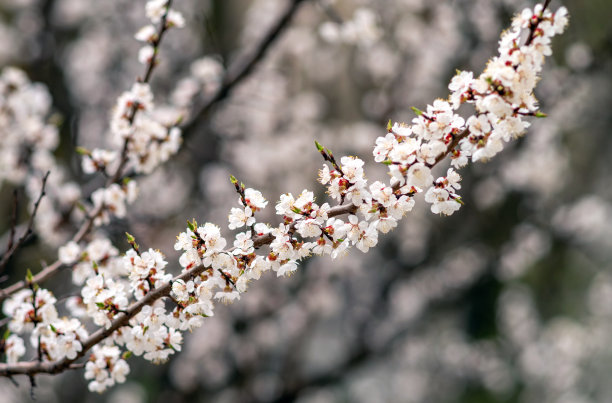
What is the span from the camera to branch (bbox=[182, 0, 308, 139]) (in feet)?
9.66

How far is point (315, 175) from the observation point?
252 inches

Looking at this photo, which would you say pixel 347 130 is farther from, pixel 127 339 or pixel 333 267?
pixel 127 339

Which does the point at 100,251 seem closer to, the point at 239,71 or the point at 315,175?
the point at 239,71

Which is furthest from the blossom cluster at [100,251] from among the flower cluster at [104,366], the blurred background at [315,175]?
the blurred background at [315,175]

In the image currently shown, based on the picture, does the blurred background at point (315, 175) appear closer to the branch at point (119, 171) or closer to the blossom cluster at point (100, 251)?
the blossom cluster at point (100, 251)

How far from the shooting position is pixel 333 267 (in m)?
5.70

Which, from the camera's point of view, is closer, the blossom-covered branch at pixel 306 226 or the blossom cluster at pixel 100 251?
the blossom-covered branch at pixel 306 226

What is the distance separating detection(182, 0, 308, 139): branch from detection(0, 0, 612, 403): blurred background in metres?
1.08

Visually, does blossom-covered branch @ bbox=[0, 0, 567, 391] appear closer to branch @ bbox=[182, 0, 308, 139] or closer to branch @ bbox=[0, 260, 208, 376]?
branch @ bbox=[0, 260, 208, 376]

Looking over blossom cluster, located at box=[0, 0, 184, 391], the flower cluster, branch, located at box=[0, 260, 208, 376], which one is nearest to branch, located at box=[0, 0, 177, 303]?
blossom cluster, located at box=[0, 0, 184, 391]

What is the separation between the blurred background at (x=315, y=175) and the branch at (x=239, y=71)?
1083 mm

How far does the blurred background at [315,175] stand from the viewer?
197 inches

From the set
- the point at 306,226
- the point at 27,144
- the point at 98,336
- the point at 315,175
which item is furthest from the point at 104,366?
the point at 315,175

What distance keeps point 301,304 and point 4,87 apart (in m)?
3.63
